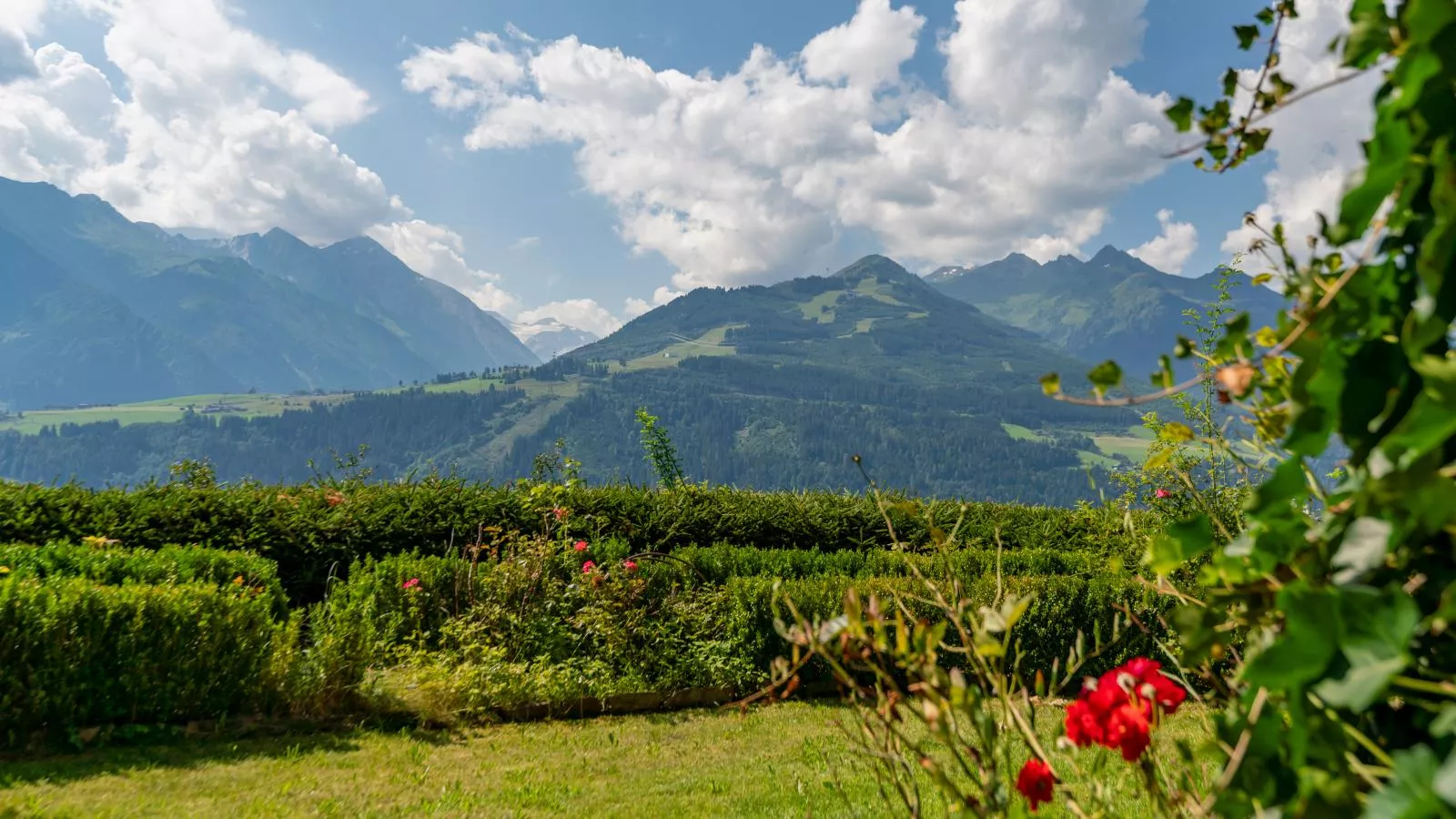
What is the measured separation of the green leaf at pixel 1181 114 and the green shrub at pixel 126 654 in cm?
675

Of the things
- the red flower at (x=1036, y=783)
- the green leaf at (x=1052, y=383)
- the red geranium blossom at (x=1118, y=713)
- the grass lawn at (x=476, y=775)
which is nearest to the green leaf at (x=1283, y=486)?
the green leaf at (x=1052, y=383)

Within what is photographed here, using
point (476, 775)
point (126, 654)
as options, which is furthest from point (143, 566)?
point (476, 775)

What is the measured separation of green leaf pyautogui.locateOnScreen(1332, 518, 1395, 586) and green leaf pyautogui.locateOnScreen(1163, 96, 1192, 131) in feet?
3.19

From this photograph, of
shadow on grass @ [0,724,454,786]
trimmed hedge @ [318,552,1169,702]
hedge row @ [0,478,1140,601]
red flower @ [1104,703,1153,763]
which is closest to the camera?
red flower @ [1104,703,1153,763]

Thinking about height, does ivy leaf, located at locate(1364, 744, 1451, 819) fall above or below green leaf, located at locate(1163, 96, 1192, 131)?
below

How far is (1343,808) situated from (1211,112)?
49.1 inches

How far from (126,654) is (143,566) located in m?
1.41

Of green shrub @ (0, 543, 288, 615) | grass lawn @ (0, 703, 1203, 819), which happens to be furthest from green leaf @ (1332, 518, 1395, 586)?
green shrub @ (0, 543, 288, 615)

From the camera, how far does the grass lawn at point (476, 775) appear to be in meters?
4.61

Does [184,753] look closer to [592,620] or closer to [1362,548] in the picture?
[592,620]

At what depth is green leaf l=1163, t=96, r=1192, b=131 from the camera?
5.11 feet

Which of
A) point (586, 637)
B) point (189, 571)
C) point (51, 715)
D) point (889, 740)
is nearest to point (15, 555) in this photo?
point (189, 571)

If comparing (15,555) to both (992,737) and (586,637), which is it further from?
(992,737)

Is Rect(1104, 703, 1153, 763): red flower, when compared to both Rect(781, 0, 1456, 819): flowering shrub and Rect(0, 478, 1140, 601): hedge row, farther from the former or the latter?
Rect(0, 478, 1140, 601): hedge row
